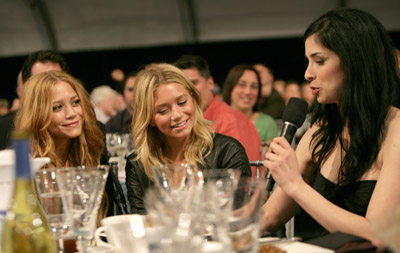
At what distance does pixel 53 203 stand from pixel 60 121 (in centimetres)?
128

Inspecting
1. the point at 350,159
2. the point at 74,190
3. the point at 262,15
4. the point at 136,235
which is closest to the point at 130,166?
the point at 350,159

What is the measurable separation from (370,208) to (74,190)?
1.03 metres

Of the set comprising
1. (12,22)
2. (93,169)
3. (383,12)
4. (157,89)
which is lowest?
(93,169)

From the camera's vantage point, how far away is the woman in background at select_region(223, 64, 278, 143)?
6.14 metres

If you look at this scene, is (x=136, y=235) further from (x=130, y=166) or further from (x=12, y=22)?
(x=12, y=22)

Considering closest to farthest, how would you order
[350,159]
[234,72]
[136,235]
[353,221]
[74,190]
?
[136,235] → [74,190] → [353,221] → [350,159] → [234,72]

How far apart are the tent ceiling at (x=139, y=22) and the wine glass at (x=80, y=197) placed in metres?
9.33

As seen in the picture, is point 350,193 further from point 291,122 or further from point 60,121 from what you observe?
point 60,121

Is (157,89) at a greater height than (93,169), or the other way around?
(157,89)

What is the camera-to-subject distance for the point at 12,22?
10914 millimetres

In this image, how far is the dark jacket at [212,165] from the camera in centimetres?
300

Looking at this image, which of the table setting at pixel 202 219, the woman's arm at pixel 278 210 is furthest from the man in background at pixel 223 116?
the table setting at pixel 202 219

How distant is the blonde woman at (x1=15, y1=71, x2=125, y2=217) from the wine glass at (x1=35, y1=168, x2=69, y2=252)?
112 cm

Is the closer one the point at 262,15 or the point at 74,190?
the point at 74,190
